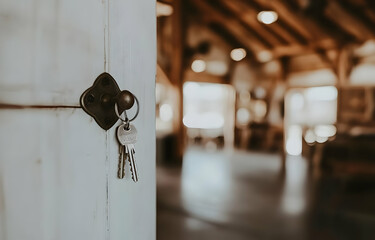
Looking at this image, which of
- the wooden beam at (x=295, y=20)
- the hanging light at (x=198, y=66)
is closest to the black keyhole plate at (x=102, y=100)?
the wooden beam at (x=295, y=20)

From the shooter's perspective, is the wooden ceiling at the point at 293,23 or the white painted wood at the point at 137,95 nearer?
the white painted wood at the point at 137,95

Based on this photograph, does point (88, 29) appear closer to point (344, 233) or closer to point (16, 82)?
point (16, 82)

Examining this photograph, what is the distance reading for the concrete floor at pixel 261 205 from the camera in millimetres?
3578

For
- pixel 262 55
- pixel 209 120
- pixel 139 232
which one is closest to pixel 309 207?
pixel 139 232

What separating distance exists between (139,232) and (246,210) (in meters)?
3.85

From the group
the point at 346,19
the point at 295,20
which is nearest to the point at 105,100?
the point at 295,20

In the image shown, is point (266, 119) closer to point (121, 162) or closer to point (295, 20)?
point (295, 20)

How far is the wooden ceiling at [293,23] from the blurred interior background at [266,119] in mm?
39

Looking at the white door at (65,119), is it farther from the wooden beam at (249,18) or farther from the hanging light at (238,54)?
the hanging light at (238,54)

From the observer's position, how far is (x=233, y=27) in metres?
11.3

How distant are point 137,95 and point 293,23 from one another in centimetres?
957

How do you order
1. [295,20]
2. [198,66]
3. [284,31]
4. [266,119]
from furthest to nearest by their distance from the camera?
[266,119]
[198,66]
[284,31]
[295,20]

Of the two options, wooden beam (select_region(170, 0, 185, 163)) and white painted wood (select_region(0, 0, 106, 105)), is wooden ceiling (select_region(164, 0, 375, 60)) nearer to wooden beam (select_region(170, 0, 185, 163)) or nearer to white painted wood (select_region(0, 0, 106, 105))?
wooden beam (select_region(170, 0, 185, 163))

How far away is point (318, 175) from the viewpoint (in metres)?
5.58
